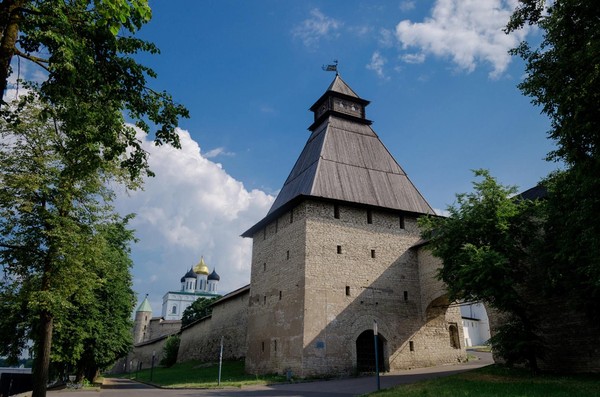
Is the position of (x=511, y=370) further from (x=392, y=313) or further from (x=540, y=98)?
(x=540, y=98)

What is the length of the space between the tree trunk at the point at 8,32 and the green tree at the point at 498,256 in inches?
521

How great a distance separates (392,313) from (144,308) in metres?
68.8

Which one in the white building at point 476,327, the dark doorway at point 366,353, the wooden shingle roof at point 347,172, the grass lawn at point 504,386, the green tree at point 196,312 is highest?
the wooden shingle roof at point 347,172

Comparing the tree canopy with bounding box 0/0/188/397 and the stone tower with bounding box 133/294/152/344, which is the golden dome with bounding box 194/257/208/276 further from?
the tree canopy with bounding box 0/0/188/397

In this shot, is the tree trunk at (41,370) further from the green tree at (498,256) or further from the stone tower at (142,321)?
the stone tower at (142,321)

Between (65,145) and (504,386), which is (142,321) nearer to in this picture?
(65,145)

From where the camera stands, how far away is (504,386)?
1158cm

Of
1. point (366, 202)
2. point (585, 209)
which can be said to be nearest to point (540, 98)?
point (585, 209)

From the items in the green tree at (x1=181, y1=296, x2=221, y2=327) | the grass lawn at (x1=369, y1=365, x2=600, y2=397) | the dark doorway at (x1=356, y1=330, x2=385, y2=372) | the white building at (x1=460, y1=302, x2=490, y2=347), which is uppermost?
the green tree at (x1=181, y1=296, x2=221, y2=327)

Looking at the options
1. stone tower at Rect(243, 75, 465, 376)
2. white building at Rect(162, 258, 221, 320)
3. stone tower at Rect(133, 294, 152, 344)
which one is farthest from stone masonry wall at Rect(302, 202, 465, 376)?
white building at Rect(162, 258, 221, 320)

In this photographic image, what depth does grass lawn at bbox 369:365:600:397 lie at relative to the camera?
34.3ft

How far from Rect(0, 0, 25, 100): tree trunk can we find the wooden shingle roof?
15.7m

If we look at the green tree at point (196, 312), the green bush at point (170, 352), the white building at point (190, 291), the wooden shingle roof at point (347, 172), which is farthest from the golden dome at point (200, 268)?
the wooden shingle roof at point (347, 172)

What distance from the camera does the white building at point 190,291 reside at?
8975 cm
